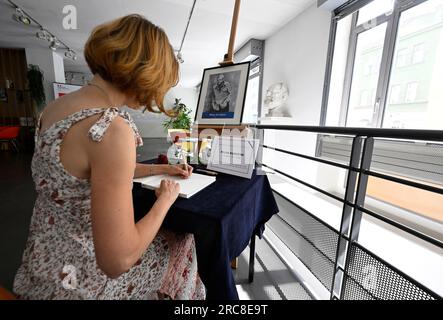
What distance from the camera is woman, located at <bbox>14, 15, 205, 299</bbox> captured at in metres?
0.47

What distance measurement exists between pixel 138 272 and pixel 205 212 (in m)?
0.29

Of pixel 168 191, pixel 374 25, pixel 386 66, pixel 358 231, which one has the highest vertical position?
pixel 374 25

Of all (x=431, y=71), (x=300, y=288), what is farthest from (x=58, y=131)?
(x=431, y=71)

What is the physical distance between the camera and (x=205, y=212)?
649mm

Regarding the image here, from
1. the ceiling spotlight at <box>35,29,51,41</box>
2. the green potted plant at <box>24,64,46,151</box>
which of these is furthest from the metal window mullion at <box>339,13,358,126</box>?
the green potted plant at <box>24,64,46,151</box>

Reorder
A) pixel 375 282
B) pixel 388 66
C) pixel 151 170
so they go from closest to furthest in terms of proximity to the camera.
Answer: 1. pixel 375 282
2. pixel 151 170
3. pixel 388 66

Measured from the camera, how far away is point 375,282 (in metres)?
0.83

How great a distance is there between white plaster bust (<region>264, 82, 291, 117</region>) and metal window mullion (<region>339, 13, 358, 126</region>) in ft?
2.98

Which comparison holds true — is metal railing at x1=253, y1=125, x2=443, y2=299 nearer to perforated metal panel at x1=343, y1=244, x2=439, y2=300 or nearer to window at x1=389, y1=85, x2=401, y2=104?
perforated metal panel at x1=343, y1=244, x2=439, y2=300

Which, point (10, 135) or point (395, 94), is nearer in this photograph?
point (395, 94)

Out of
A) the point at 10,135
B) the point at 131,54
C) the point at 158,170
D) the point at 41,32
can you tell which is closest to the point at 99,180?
the point at 131,54

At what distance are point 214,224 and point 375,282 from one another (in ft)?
2.42

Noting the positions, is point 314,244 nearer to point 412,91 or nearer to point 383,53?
point 412,91

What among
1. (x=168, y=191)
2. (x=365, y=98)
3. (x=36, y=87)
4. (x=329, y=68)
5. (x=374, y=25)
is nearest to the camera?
(x=168, y=191)
